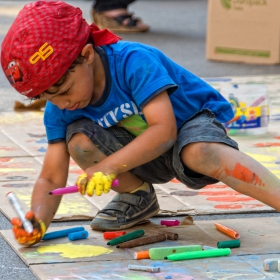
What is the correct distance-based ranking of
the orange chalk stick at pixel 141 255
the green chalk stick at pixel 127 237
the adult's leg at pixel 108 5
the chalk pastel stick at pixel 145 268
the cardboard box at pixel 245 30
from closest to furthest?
the chalk pastel stick at pixel 145 268 → the orange chalk stick at pixel 141 255 → the green chalk stick at pixel 127 237 → the cardboard box at pixel 245 30 → the adult's leg at pixel 108 5

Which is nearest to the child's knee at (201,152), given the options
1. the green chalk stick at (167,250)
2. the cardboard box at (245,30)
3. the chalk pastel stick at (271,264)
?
the green chalk stick at (167,250)

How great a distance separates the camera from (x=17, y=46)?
200 cm

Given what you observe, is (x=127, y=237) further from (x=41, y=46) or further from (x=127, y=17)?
(x=127, y=17)

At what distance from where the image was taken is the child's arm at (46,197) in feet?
6.96

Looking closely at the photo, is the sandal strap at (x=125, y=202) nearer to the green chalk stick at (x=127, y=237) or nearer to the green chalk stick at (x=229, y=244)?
the green chalk stick at (x=127, y=237)

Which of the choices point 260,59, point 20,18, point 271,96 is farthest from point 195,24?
point 20,18

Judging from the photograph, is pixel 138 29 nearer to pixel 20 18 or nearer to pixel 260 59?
pixel 260 59

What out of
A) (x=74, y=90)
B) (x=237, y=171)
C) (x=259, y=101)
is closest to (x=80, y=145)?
(x=74, y=90)

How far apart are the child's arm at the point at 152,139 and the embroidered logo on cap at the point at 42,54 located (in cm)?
32

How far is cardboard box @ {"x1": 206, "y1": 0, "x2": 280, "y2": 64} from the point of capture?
16.4 feet

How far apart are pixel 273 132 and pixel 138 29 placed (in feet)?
10.2

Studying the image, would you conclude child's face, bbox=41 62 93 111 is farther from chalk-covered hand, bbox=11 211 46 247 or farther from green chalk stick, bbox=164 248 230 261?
green chalk stick, bbox=164 248 230 261

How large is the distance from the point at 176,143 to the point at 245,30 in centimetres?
311

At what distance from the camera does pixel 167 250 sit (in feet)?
6.75
